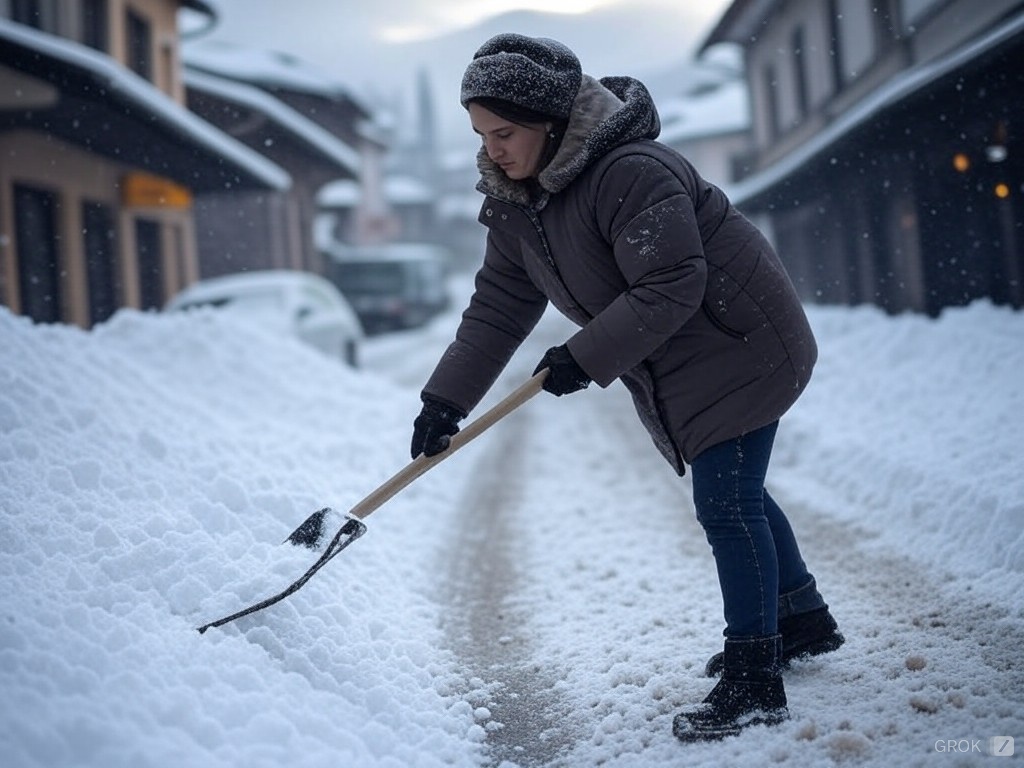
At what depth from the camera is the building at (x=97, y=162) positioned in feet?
29.8

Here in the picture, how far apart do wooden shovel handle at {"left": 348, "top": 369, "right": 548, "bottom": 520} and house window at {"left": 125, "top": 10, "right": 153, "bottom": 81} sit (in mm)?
15266

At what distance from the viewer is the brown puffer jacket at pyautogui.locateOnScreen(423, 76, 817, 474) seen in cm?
238

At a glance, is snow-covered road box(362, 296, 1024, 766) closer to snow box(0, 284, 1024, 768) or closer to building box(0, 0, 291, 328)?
snow box(0, 284, 1024, 768)

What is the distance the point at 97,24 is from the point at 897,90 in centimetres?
1154

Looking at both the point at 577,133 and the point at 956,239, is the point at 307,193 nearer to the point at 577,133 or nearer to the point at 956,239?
the point at 956,239

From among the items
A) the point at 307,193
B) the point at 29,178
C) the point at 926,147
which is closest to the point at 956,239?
the point at 926,147

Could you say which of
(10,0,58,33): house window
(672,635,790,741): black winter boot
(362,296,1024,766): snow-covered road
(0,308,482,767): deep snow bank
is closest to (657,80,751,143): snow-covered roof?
(10,0,58,33): house window

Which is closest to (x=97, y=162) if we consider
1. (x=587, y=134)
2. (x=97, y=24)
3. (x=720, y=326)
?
(x=97, y=24)

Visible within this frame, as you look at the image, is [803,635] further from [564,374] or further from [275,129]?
[275,129]

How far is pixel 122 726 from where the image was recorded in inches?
80.1

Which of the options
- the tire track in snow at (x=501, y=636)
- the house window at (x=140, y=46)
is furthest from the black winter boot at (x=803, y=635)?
the house window at (x=140, y=46)

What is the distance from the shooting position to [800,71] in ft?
55.5

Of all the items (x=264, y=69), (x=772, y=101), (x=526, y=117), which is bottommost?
(x=772, y=101)

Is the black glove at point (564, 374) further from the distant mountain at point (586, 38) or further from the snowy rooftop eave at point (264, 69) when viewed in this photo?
the snowy rooftop eave at point (264, 69)
